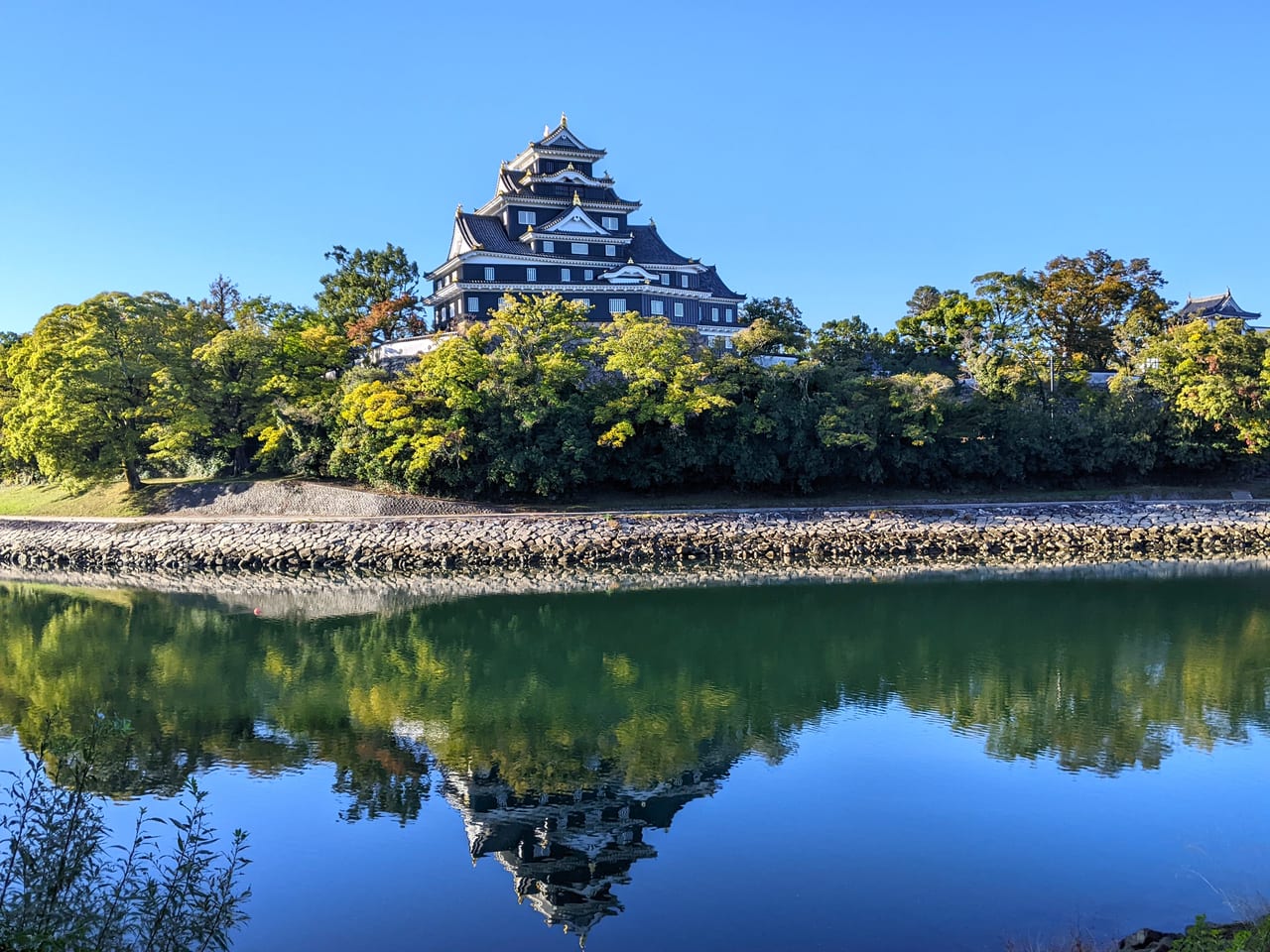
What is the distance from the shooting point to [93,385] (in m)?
31.1

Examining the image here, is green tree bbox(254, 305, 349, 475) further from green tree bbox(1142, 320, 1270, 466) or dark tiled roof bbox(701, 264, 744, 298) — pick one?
green tree bbox(1142, 320, 1270, 466)

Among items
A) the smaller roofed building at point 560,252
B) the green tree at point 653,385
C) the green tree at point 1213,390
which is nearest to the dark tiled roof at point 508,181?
the smaller roofed building at point 560,252

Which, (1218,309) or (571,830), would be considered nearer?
(571,830)

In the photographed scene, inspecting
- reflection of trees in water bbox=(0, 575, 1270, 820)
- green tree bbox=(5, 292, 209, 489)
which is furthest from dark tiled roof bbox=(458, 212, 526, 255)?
reflection of trees in water bbox=(0, 575, 1270, 820)

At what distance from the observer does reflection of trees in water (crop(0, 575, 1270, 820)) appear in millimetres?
11789

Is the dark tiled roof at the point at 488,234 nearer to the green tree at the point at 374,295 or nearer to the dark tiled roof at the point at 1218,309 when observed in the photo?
the green tree at the point at 374,295

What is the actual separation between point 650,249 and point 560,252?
4450mm

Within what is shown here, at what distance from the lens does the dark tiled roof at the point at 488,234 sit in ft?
125

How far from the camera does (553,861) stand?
8.76 metres

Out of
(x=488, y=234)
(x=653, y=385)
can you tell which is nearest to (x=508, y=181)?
(x=488, y=234)

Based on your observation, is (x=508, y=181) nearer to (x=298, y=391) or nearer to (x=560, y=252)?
(x=560, y=252)

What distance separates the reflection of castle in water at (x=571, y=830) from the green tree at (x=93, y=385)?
83.1 ft

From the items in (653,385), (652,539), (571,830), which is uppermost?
(653,385)

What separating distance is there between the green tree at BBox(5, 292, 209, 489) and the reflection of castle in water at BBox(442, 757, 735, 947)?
25.3 m
